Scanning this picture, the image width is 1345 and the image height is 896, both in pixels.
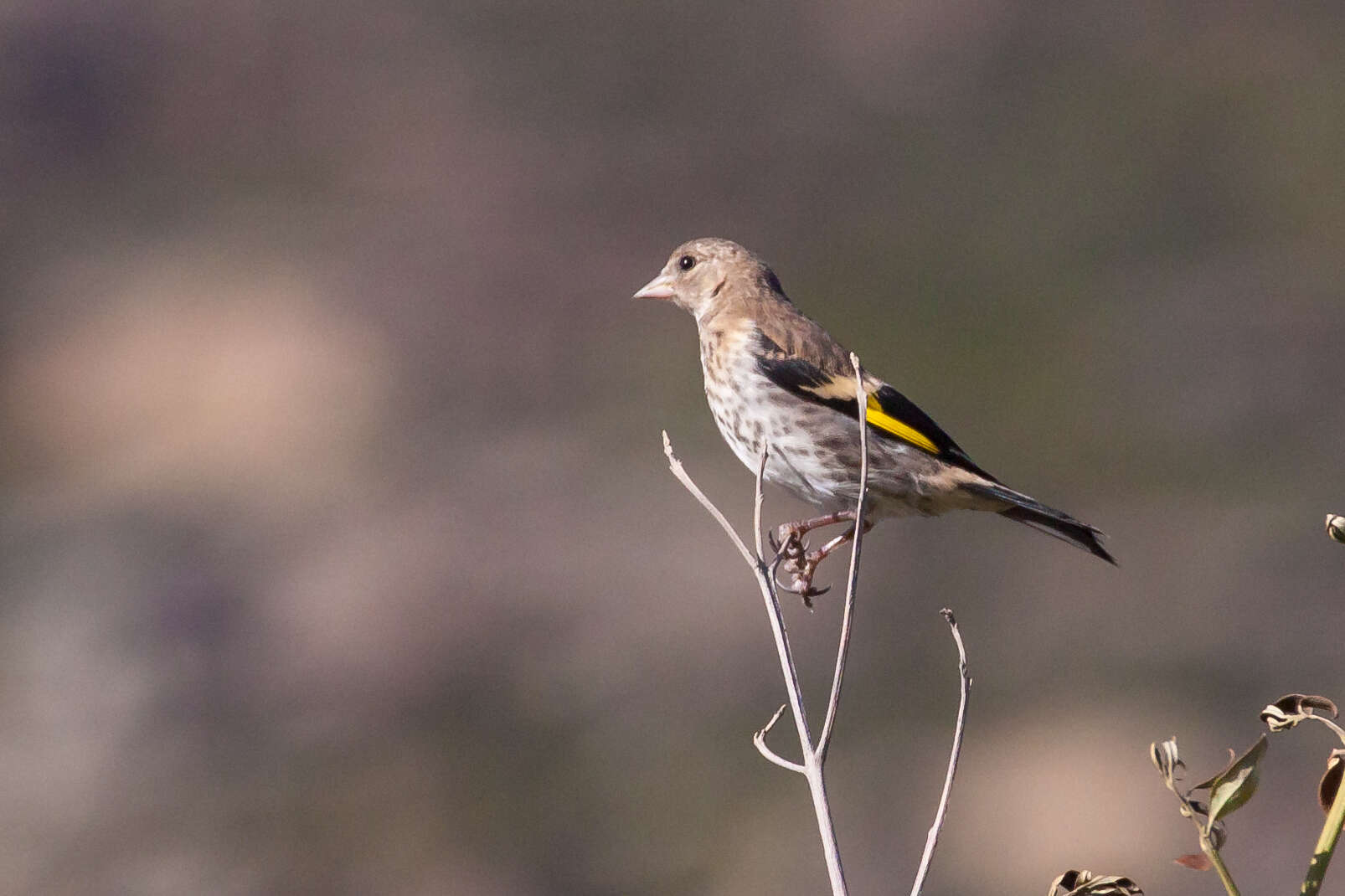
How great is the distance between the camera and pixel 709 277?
18.8 ft

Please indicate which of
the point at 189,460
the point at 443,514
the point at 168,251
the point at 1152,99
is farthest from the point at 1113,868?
the point at 168,251

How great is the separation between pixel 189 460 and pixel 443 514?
3.55 metres

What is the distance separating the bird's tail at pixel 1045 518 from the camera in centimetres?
437

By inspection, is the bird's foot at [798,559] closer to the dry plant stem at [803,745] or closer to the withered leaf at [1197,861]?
the dry plant stem at [803,745]

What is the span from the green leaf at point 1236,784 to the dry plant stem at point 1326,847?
12 centimetres

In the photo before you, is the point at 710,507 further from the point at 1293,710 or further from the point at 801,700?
the point at 1293,710

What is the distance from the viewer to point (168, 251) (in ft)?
66.5

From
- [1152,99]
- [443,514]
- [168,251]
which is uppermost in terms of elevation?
[168,251]

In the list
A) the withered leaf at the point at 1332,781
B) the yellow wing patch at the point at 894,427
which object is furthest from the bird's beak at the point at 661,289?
the withered leaf at the point at 1332,781

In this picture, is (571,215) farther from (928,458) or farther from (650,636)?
(928,458)

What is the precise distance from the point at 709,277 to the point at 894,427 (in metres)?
1.01

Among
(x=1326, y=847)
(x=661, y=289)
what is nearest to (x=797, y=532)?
(x=661, y=289)

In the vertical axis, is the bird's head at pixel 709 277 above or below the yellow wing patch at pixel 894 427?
above

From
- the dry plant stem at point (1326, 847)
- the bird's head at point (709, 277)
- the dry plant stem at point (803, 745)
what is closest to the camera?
the dry plant stem at point (1326, 847)
